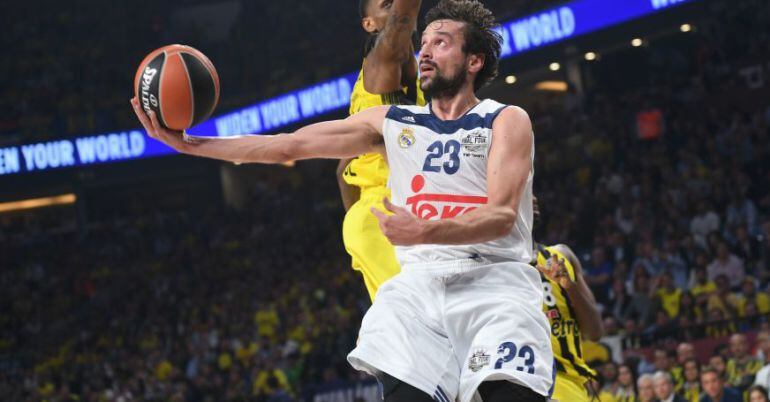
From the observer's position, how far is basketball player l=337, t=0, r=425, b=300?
463cm

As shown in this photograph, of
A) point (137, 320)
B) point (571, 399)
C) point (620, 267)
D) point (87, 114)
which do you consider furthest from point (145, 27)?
point (571, 399)

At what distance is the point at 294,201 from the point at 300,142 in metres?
19.0

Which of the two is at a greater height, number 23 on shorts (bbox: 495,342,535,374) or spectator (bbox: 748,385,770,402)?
number 23 on shorts (bbox: 495,342,535,374)

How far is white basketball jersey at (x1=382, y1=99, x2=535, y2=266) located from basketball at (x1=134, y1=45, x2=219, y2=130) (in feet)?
2.51

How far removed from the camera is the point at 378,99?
494 cm

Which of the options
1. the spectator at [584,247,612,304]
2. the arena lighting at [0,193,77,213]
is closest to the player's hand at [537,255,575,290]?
the spectator at [584,247,612,304]

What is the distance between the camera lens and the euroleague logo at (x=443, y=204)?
11.8ft

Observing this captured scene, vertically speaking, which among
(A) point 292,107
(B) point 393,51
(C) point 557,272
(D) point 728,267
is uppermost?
(A) point 292,107

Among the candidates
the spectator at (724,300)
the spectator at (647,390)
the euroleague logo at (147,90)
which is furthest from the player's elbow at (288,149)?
→ the spectator at (724,300)

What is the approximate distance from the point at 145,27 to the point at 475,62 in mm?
24528

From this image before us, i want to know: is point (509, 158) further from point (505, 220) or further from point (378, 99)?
point (378, 99)

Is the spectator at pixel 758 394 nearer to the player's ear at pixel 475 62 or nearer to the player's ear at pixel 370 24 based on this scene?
the player's ear at pixel 370 24

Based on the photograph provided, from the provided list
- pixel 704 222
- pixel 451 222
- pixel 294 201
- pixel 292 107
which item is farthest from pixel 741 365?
pixel 294 201

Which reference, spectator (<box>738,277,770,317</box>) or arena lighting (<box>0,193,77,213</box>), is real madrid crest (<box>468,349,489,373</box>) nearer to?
spectator (<box>738,277,770,317</box>)
